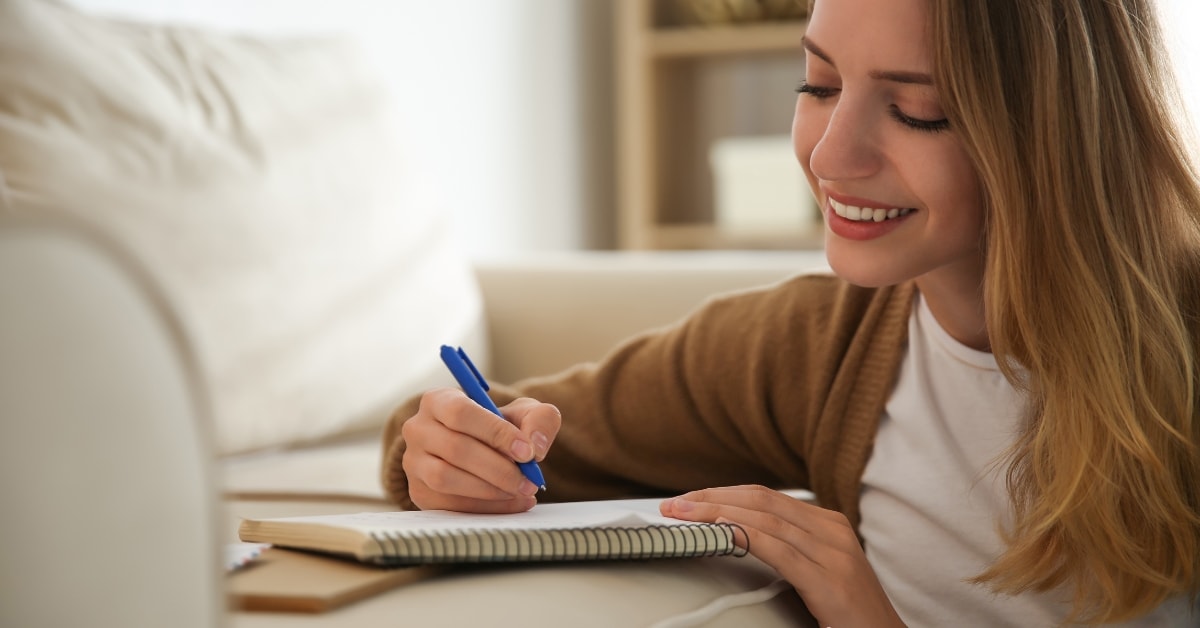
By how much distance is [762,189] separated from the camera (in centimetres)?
308

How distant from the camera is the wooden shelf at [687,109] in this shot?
3.14 m

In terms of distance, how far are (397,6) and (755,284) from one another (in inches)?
49.4

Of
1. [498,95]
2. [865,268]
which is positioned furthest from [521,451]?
[498,95]

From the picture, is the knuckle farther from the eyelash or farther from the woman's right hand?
the eyelash

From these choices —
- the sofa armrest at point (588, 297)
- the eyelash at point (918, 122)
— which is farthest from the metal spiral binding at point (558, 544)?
the sofa armrest at point (588, 297)

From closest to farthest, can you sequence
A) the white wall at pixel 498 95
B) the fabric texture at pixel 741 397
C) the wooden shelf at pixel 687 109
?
the fabric texture at pixel 741 397, the white wall at pixel 498 95, the wooden shelf at pixel 687 109

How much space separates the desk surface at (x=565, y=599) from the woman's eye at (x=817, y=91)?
38cm

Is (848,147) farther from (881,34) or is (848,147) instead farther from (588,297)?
(588,297)

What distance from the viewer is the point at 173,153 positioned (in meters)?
1.27

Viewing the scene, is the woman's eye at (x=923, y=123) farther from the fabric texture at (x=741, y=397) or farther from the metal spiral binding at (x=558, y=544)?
the metal spiral binding at (x=558, y=544)

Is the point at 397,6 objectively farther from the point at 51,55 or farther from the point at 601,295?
the point at 51,55

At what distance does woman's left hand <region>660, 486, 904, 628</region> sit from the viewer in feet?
2.47

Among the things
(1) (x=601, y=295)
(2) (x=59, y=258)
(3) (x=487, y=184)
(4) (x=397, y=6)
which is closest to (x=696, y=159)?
(3) (x=487, y=184)

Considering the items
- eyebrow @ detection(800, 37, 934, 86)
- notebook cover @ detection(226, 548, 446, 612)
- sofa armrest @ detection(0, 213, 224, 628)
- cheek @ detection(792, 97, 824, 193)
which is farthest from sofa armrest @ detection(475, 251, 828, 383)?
sofa armrest @ detection(0, 213, 224, 628)
